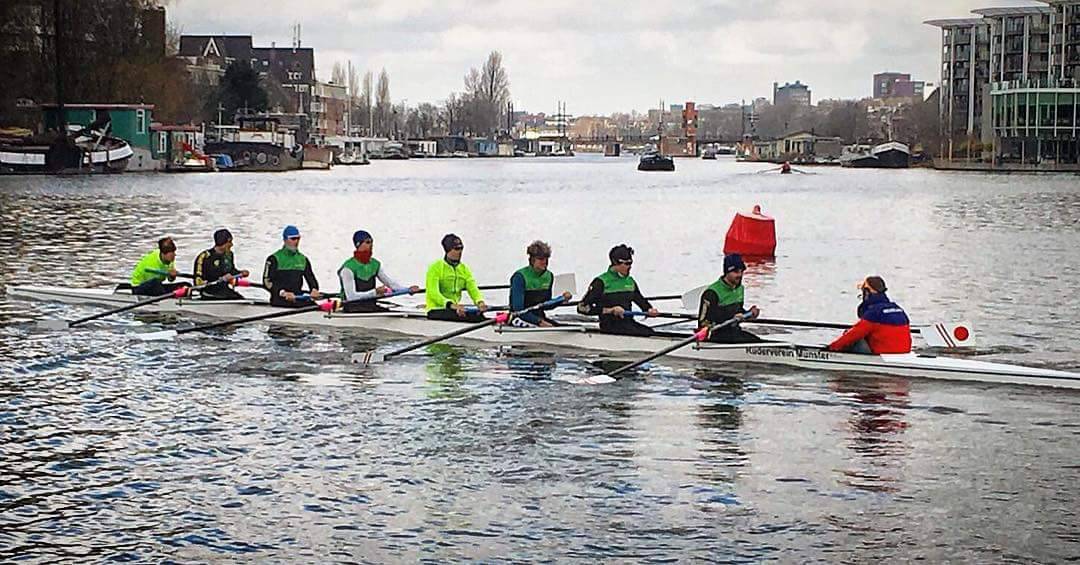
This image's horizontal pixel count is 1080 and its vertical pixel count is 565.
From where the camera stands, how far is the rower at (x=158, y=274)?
24266 millimetres

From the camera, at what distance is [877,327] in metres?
18.1

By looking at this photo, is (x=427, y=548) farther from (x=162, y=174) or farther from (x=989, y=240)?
(x=162, y=174)

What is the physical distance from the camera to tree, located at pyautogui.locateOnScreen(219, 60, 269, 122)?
5231 inches

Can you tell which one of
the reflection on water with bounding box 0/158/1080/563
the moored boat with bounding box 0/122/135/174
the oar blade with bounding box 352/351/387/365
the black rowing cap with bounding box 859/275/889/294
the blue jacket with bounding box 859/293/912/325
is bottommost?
the reflection on water with bounding box 0/158/1080/563

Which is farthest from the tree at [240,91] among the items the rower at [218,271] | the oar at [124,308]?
the oar at [124,308]

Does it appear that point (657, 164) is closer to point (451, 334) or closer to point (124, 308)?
point (124, 308)

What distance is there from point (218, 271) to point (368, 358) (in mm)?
5161

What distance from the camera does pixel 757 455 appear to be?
582 inches

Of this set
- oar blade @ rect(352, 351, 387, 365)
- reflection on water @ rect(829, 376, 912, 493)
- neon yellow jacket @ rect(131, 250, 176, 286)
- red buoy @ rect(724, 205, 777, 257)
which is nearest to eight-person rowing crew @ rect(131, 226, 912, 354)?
neon yellow jacket @ rect(131, 250, 176, 286)

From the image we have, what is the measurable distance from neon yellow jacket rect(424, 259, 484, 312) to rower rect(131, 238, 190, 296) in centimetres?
530

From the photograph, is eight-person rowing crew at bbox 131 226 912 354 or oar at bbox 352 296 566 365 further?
oar at bbox 352 296 566 365

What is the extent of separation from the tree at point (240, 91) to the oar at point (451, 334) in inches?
4582

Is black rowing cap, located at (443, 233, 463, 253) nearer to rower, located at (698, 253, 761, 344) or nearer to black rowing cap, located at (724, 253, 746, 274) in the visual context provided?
rower, located at (698, 253, 761, 344)

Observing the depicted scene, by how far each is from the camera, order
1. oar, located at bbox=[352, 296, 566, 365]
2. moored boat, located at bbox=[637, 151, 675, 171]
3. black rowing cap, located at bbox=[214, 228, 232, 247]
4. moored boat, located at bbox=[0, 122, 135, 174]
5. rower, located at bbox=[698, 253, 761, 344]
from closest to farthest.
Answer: rower, located at bbox=[698, 253, 761, 344], oar, located at bbox=[352, 296, 566, 365], black rowing cap, located at bbox=[214, 228, 232, 247], moored boat, located at bbox=[0, 122, 135, 174], moored boat, located at bbox=[637, 151, 675, 171]
